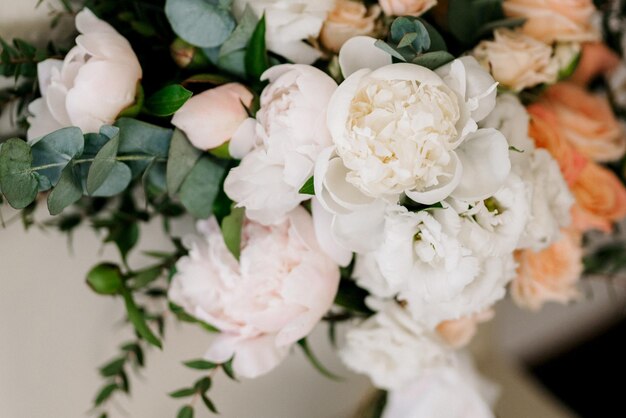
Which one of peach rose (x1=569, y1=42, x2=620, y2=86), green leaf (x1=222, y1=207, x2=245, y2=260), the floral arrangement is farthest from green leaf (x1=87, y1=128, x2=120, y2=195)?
peach rose (x1=569, y1=42, x2=620, y2=86)

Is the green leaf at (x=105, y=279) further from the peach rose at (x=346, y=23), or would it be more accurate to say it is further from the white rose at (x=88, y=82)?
the peach rose at (x=346, y=23)

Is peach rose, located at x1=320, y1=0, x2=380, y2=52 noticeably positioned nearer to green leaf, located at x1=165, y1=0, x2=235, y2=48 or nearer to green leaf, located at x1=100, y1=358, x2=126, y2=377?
green leaf, located at x1=165, y1=0, x2=235, y2=48

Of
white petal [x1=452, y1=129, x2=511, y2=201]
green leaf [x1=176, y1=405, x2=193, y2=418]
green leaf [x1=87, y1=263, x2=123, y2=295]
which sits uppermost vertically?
white petal [x1=452, y1=129, x2=511, y2=201]

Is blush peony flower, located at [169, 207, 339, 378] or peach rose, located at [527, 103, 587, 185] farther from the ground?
peach rose, located at [527, 103, 587, 185]

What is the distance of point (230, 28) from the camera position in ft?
1.70

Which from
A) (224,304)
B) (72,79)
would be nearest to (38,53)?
(72,79)

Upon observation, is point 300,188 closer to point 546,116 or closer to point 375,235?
point 375,235

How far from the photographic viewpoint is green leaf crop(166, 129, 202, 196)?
0.51 metres

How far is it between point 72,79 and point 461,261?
0.32 m

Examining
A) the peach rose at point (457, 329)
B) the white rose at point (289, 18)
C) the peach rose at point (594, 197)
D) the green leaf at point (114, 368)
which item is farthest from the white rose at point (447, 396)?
the white rose at point (289, 18)

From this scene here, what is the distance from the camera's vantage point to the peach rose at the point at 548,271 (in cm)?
66

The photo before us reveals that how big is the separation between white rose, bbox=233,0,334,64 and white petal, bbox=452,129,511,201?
0.16 m

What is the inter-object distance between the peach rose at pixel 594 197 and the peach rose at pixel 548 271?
22 millimetres

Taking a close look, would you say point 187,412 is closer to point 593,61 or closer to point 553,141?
point 553,141
